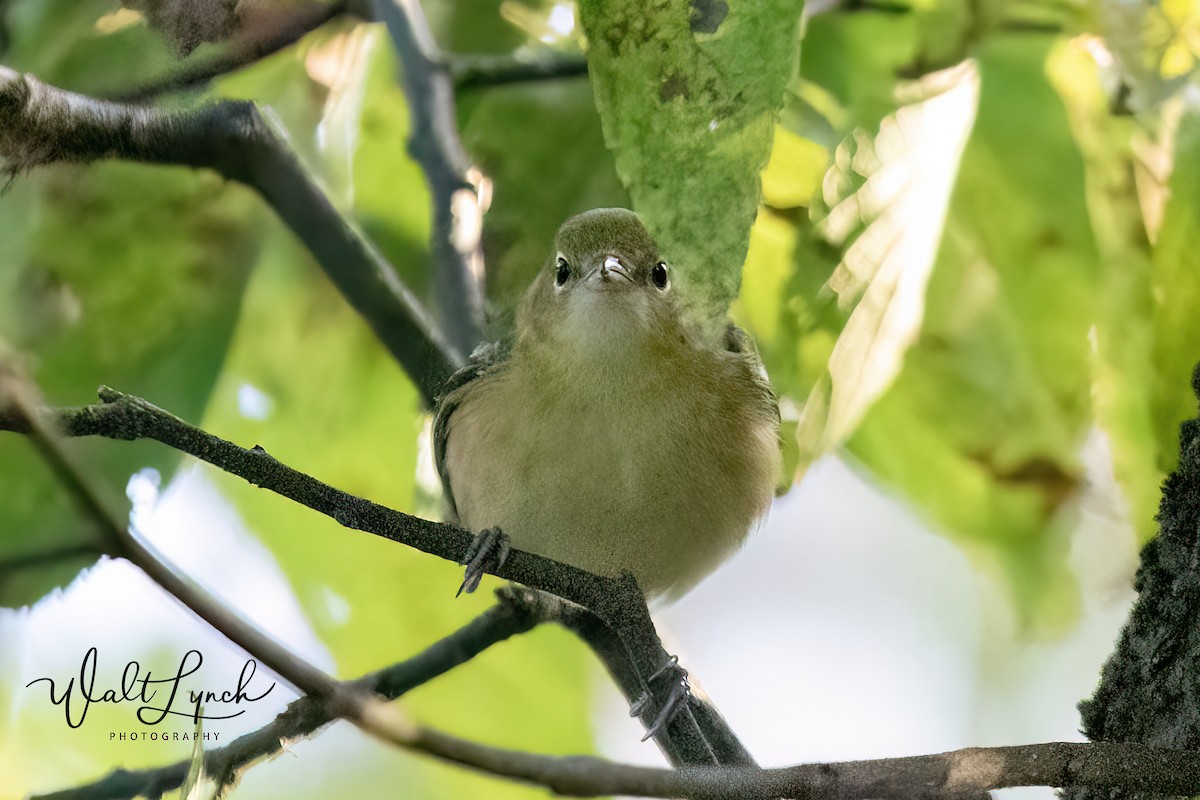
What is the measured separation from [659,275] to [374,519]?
10.2 inches

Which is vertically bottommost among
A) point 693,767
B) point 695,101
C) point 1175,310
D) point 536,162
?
point 693,767

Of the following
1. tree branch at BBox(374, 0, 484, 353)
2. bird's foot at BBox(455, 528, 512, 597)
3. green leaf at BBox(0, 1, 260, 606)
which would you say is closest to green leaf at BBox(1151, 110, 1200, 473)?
bird's foot at BBox(455, 528, 512, 597)

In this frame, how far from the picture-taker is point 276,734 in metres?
0.57

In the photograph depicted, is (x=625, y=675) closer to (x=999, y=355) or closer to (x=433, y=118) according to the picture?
(x=999, y=355)

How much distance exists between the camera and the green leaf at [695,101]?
0.49 metres

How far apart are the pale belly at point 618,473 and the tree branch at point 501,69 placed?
0.65 ft

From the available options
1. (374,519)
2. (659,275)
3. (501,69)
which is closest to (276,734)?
(374,519)

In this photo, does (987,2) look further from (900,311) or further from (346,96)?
(346,96)

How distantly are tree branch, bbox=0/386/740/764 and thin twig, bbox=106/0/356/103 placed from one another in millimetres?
202

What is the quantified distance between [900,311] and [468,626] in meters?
0.32

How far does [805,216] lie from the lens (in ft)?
1.94

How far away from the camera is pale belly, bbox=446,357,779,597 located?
61 centimetres

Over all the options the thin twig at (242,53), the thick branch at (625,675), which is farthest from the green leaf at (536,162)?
the thick branch at (625,675)

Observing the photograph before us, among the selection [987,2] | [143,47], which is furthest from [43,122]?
[987,2]
